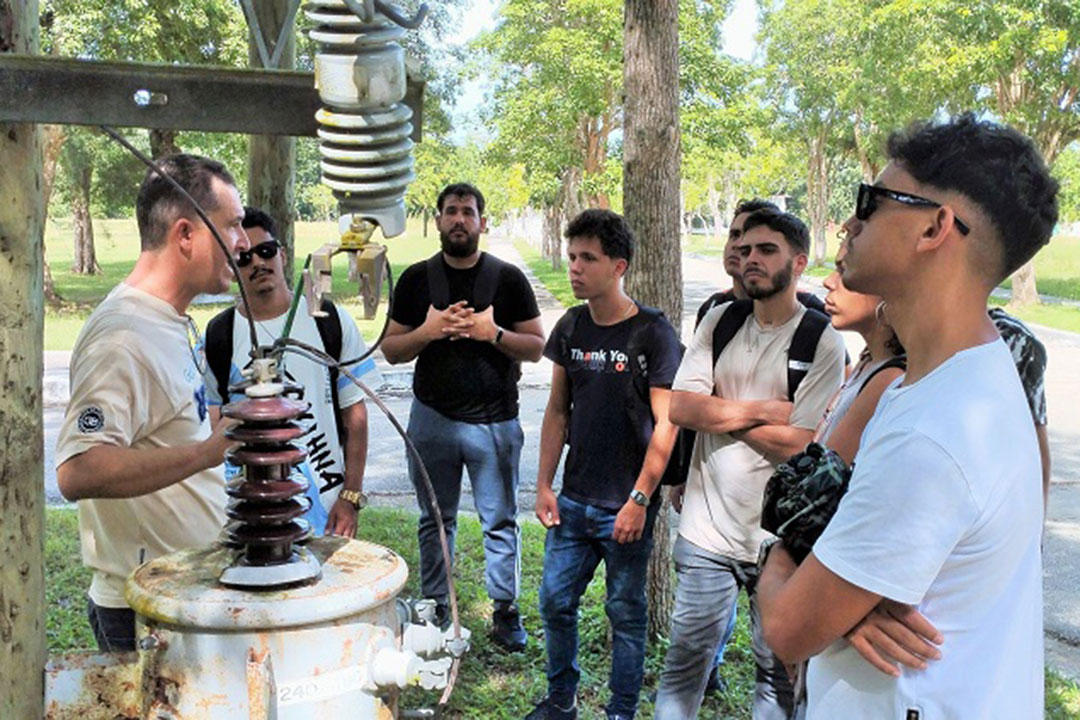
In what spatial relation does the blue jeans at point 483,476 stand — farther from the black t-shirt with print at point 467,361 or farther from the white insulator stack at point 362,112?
the white insulator stack at point 362,112

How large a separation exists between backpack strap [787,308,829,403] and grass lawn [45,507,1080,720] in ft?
5.04

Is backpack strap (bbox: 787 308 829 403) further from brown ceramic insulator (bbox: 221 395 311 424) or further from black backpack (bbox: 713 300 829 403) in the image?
brown ceramic insulator (bbox: 221 395 311 424)

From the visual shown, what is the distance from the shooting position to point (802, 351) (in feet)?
11.7

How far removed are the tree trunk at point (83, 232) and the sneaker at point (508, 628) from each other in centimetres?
2579

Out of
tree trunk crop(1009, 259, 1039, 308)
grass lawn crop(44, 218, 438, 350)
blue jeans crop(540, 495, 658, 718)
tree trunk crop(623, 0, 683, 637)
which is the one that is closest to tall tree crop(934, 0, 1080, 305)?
tree trunk crop(1009, 259, 1039, 308)

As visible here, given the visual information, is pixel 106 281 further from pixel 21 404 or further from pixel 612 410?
pixel 21 404

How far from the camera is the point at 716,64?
21328mm

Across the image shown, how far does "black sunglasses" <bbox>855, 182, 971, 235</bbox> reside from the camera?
167cm

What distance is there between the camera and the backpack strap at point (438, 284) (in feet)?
16.2

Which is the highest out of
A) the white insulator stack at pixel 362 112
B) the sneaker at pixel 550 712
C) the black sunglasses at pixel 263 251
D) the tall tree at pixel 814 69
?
the tall tree at pixel 814 69

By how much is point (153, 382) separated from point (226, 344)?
1.33m

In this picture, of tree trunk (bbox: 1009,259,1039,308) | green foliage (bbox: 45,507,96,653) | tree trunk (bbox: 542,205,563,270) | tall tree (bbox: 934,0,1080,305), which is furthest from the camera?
tree trunk (bbox: 542,205,563,270)

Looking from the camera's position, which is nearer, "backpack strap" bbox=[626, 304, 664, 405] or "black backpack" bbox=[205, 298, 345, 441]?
"black backpack" bbox=[205, 298, 345, 441]

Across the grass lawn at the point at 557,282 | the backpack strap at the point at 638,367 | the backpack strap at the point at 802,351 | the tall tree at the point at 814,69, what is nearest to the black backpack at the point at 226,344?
the backpack strap at the point at 638,367
